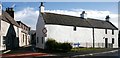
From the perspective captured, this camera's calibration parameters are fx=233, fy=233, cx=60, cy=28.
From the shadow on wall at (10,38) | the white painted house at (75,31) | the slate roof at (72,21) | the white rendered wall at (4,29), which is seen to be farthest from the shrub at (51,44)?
the white rendered wall at (4,29)

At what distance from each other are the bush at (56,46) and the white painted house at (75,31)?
47.1 inches

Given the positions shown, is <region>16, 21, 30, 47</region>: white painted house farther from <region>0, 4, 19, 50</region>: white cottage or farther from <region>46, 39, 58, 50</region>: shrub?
<region>46, 39, 58, 50</region>: shrub

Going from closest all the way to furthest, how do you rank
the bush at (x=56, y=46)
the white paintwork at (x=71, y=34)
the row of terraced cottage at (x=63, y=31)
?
the bush at (x=56, y=46)
the row of terraced cottage at (x=63, y=31)
the white paintwork at (x=71, y=34)

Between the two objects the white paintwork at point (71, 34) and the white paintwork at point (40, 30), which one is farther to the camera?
the white paintwork at point (40, 30)

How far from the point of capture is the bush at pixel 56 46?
103ft

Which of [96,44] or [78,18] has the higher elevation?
[78,18]

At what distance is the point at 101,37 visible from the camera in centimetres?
4675

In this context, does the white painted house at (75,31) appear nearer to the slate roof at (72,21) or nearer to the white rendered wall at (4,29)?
the slate roof at (72,21)

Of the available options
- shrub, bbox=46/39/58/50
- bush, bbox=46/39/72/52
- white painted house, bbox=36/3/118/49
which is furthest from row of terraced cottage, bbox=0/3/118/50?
bush, bbox=46/39/72/52

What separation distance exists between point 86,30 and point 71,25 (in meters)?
4.20

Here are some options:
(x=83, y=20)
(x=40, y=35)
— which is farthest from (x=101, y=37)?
(x=40, y=35)

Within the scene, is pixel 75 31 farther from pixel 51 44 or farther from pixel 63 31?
pixel 51 44

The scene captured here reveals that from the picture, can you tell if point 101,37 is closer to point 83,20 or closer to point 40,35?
point 83,20

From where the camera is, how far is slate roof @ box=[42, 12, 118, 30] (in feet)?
127
